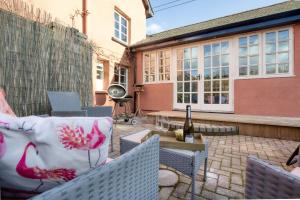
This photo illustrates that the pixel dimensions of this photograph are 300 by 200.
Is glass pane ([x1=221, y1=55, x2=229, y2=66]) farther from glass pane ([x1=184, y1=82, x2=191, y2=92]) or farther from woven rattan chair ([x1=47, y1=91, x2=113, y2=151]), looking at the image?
woven rattan chair ([x1=47, y1=91, x2=113, y2=151])

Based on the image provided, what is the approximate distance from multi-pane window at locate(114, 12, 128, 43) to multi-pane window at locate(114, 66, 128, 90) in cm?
121

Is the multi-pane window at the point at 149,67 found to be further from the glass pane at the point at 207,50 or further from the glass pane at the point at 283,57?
the glass pane at the point at 283,57

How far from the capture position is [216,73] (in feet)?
18.9

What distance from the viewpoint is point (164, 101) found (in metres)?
6.68

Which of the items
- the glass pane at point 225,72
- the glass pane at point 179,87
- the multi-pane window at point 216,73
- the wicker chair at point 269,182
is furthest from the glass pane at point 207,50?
the wicker chair at point 269,182

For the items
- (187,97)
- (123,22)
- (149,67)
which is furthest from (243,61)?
(123,22)

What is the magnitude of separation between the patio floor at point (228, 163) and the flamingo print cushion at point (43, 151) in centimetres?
122

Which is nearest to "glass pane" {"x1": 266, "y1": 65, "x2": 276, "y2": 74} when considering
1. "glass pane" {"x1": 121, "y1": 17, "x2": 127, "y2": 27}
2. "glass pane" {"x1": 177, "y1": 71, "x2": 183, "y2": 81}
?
"glass pane" {"x1": 177, "y1": 71, "x2": 183, "y2": 81}

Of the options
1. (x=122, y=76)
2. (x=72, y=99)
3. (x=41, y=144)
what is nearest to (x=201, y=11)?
(x=122, y=76)

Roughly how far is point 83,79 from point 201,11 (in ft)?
26.1

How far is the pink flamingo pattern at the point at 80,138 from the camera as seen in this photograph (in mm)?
627

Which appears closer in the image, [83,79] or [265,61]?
[83,79]

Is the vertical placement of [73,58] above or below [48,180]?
above

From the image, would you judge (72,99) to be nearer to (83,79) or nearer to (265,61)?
(83,79)
